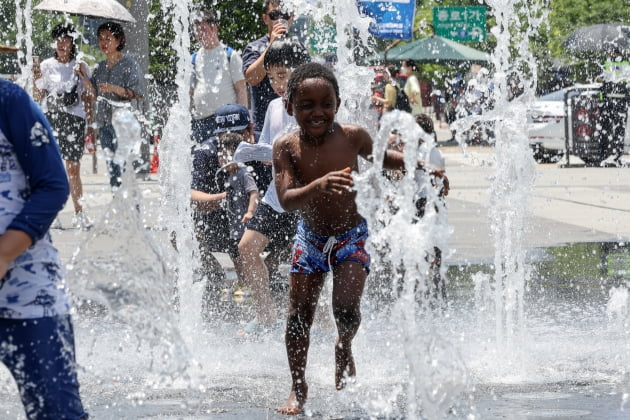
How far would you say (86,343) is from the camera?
21.1 ft

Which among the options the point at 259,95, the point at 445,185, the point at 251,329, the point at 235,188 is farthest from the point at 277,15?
the point at 445,185

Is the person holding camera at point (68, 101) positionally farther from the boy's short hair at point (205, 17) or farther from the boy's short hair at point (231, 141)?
the boy's short hair at point (231, 141)

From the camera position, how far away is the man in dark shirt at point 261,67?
297 inches

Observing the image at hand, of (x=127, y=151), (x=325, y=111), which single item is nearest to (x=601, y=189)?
(x=325, y=111)

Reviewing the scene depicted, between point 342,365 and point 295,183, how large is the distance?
28.7 inches

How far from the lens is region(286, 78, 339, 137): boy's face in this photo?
4.85m

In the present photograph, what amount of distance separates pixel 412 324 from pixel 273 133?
7.79 ft

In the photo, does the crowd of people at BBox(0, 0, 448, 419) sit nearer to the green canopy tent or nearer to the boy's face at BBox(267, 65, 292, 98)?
the boy's face at BBox(267, 65, 292, 98)

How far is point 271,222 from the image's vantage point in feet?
21.6

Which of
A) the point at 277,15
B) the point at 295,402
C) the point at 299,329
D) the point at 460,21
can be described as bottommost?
the point at 295,402

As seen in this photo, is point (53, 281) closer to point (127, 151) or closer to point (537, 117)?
point (127, 151)

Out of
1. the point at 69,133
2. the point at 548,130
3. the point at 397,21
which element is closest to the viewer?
the point at 69,133

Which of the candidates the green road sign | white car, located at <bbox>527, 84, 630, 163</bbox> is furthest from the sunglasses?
the green road sign

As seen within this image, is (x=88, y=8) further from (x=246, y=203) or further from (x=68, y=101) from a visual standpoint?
(x=246, y=203)
